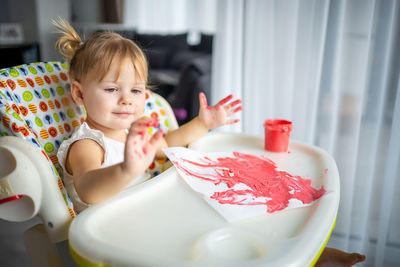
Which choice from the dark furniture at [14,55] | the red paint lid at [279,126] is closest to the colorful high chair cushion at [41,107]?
the red paint lid at [279,126]

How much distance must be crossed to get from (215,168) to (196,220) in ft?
0.81

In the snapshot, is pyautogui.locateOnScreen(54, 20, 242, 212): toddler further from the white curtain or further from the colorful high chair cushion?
the white curtain

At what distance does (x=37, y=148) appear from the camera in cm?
68

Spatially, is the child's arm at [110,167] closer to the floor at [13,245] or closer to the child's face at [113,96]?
the child's face at [113,96]

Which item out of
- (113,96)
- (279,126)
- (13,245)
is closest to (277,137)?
(279,126)

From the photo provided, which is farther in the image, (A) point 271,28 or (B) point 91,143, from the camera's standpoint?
(A) point 271,28

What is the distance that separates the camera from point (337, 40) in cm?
132

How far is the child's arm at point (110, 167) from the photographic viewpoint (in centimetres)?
59

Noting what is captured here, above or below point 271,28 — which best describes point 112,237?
below

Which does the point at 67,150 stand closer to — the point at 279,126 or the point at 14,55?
the point at 279,126

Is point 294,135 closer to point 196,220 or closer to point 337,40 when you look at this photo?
point 337,40

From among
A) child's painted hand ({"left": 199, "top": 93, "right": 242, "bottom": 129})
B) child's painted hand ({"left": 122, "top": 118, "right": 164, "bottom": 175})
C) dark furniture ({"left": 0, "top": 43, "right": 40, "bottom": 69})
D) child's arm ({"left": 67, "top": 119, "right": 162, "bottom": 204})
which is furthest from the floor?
dark furniture ({"left": 0, "top": 43, "right": 40, "bottom": 69})

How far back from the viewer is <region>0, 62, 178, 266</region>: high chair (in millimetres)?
636

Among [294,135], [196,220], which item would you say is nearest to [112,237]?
[196,220]
